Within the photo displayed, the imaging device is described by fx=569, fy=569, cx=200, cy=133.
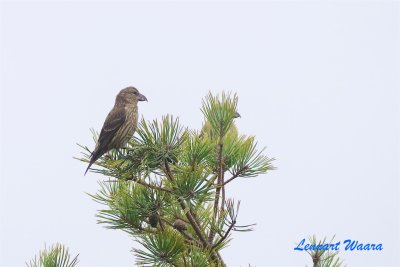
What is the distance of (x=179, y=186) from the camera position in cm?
392

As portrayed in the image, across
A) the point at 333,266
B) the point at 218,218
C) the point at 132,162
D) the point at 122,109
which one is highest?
the point at 122,109

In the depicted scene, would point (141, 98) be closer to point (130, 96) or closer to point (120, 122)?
point (130, 96)

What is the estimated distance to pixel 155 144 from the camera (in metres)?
4.13

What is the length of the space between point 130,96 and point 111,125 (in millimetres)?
805

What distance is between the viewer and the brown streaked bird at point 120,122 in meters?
5.73

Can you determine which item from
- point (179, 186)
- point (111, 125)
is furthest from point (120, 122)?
point (179, 186)

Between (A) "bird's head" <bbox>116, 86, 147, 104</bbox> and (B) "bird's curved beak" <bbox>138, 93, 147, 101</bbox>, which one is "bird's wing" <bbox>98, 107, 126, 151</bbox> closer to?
(A) "bird's head" <bbox>116, 86, 147, 104</bbox>

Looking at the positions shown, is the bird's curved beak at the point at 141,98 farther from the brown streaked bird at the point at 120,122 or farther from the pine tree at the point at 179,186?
the pine tree at the point at 179,186

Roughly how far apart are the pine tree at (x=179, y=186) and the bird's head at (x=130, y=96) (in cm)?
304

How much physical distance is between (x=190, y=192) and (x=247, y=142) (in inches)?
28.0

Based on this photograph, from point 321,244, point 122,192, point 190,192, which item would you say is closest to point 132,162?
point 122,192

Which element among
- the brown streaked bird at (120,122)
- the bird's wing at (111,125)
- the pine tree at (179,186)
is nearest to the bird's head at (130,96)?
the brown streaked bird at (120,122)

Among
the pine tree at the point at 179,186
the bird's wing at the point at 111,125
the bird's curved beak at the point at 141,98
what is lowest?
the pine tree at the point at 179,186

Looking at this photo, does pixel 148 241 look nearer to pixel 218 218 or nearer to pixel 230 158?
pixel 218 218
